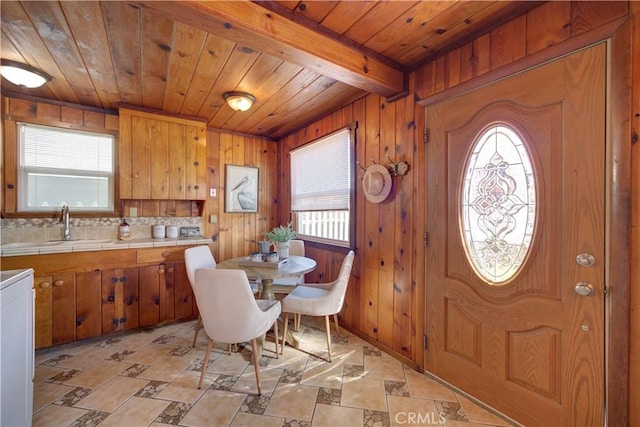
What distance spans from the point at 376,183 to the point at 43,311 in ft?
10.2

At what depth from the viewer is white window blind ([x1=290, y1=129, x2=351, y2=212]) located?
285 centimetres

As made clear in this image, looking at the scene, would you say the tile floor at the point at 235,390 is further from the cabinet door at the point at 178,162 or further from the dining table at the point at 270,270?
the cabinet door at the point at 178,162

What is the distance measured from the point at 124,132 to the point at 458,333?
144 inches

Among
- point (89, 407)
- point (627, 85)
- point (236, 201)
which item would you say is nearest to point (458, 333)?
point (627, 85)

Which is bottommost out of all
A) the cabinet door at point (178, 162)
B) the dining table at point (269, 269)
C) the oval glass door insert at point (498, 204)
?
the dining table at point (269, 269)

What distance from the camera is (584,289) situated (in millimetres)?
1261

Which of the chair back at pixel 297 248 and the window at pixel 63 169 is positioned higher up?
the window at pixel 63 169

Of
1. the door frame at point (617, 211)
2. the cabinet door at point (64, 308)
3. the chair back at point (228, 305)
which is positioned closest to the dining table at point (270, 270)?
the chair back at point (228, 305)

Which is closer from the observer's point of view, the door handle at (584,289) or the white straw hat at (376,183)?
the door handle at (584,289)

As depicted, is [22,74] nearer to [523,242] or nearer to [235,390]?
[235,390]

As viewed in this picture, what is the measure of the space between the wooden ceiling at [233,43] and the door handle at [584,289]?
1.46 meters

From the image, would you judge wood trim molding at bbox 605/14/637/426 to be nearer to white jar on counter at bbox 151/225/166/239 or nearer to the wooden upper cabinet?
the wooden upper cabinet

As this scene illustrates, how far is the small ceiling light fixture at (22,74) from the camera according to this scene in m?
1.96

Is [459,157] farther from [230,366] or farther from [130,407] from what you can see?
[130,407]
